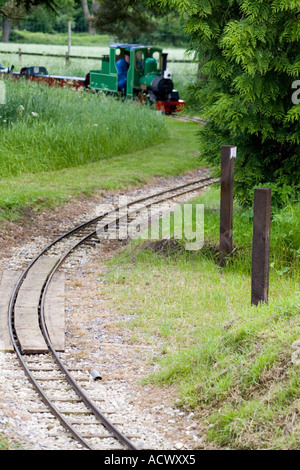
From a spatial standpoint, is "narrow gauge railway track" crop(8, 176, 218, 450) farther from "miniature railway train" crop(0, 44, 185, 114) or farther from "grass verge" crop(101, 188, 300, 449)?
"miniature railway train" crop(0, 44, 185, 114)

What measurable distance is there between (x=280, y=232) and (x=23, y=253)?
4.06m

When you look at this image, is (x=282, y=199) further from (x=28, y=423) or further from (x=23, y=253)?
(x=28, y=423)

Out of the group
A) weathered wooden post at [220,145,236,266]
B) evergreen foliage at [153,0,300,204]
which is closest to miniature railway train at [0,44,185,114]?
evergreen foliage at [153,0,300,204]

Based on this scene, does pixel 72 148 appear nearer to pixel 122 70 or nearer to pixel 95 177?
pixel 95 177

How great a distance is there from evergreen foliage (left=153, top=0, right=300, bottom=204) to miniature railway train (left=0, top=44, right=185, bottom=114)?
15.6m

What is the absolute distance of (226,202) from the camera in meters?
9.43

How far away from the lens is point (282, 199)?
33.0ft

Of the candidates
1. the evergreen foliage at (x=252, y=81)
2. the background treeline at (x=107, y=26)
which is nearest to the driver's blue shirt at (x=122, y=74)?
the background treeline at (x=107, y=26)

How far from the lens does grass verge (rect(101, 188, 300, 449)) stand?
533 cm

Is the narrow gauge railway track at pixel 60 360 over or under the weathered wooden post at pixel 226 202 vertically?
under

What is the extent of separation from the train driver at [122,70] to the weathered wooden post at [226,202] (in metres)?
19.6

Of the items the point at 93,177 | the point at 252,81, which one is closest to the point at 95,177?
the point at 93,177

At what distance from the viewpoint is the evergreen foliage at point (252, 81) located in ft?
31.5

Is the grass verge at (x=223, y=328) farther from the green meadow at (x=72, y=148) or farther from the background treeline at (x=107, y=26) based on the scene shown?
the background treeline at (x=107, y=26)
